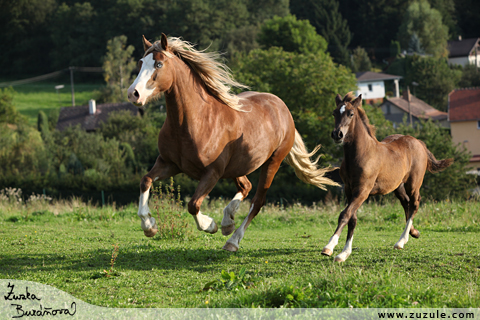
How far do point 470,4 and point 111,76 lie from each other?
80172 millimetres

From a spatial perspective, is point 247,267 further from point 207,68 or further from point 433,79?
point 433,79

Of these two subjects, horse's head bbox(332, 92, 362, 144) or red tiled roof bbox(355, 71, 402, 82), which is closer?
horse's head bbox(332, 92, 362, 144)

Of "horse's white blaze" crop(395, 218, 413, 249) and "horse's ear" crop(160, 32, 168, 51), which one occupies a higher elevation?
"horse's ear" crop(160, 32, 168, 51)

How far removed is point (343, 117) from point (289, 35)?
57.6 meters

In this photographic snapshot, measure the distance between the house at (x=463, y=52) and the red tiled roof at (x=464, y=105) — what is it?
46.9 m

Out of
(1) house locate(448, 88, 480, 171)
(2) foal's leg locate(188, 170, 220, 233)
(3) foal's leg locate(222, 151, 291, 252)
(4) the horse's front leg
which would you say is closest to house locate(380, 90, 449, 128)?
(1) house locate(448, 88, 480, 171)

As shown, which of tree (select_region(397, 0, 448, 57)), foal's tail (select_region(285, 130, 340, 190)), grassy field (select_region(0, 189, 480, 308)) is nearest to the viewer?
grassy field (select_region(0, 189, 480, 308))

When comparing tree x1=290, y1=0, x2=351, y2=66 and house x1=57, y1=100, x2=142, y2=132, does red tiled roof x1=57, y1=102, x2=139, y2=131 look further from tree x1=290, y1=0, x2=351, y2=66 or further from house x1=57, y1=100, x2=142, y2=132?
tree x1=290, y1=0, x2=351, y2=66

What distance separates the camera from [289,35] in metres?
61.9

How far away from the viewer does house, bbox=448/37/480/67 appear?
9400cm

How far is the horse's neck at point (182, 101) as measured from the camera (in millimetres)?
6137

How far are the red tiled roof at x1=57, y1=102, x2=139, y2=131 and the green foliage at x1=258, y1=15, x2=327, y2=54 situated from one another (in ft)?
65.7

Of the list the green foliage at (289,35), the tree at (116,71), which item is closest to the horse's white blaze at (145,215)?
the green foliage at (289,35)

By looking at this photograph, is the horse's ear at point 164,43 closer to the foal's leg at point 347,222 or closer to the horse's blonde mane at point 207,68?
the horse's blonde mane at point 207,68
